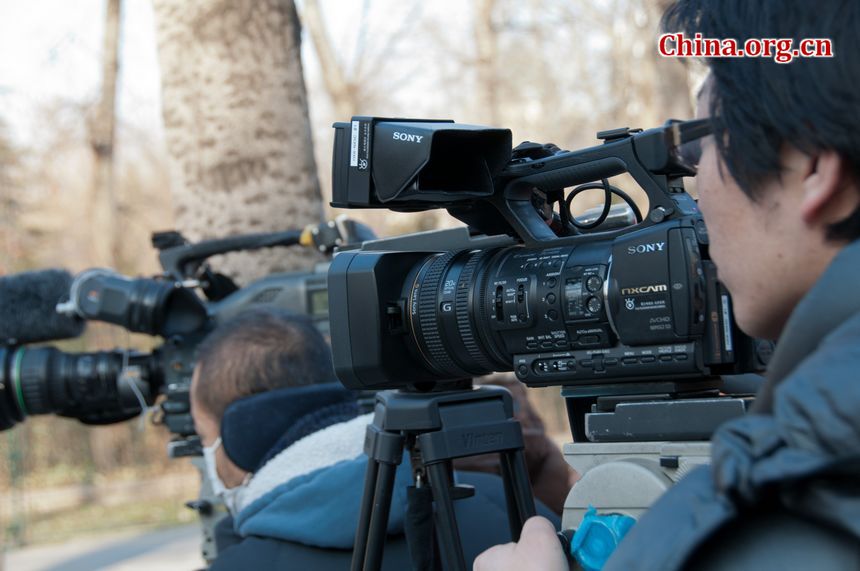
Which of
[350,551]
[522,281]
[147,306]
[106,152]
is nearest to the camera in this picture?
[522,281]

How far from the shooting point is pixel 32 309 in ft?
11.1

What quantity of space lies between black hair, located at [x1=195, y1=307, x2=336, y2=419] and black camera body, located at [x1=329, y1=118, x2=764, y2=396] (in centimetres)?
73

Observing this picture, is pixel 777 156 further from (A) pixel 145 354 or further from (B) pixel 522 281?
(A) pixel 145 354

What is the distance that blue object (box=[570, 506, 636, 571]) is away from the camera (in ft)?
4.70

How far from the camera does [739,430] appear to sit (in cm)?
102

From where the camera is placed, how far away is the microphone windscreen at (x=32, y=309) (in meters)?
3.38

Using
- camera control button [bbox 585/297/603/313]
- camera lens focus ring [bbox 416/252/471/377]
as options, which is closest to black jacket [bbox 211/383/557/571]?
camera lens focus ring [bbox 416/252/471/377]

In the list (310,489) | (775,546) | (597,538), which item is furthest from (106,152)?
(775,546)

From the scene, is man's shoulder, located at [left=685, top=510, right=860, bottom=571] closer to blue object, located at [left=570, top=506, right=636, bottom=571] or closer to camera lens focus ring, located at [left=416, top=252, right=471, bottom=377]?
blue object, located at [left=570, top=506, right=636, bottom=571]

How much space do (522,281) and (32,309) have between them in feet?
7.11

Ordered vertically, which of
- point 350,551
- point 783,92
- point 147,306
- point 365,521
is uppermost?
point 783,92

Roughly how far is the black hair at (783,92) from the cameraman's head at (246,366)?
1.74 meters

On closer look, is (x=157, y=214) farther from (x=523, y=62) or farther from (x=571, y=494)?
(x=571, y=494)

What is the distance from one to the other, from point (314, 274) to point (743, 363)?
193 cm
